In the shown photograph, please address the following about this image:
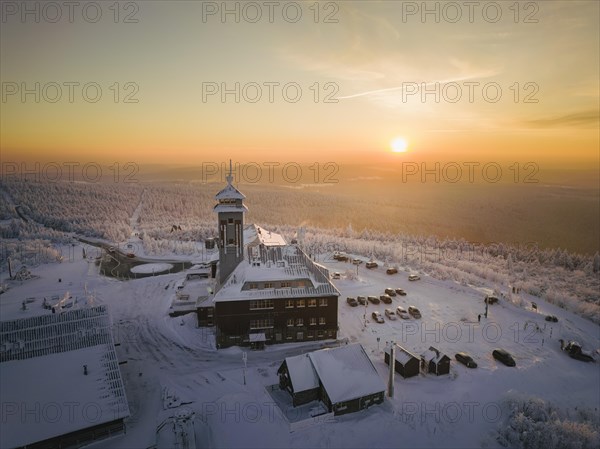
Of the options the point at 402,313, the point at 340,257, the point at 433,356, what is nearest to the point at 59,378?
the point at 433,356

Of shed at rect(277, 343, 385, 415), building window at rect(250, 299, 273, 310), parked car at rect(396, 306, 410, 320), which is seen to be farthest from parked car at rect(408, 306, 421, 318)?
building window at rect(250, 299, 273, 310)

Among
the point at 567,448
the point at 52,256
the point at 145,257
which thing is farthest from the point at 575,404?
the point at 52,256

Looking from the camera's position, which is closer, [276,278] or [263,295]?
[263,295]

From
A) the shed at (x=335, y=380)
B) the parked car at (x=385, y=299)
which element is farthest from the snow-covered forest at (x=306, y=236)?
the shed at (x=335, y=380)

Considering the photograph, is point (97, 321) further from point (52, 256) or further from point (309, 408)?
point (52, 256)

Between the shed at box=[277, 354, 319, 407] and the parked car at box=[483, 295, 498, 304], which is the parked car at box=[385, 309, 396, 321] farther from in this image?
the shed at box=[277, 354, 319, 407]

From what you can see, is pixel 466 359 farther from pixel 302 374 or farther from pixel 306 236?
pixel 306 236

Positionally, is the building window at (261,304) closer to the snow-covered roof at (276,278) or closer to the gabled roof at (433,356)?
the snow-covered roof at (276,278)
